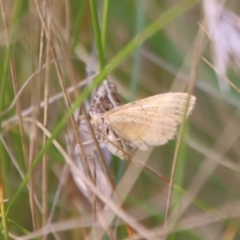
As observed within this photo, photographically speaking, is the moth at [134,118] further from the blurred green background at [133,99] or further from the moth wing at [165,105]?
the blurred green background at [133,99]

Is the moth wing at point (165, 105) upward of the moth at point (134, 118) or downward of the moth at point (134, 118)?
upward

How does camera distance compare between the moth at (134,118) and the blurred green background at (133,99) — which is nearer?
the moth at (134,118)

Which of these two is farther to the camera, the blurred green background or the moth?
the blurred green background

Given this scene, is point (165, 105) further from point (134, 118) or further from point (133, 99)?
point (133, 99)

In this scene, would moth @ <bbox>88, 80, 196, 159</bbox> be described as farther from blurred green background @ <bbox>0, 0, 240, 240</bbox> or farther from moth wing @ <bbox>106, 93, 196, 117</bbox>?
blurred green background @ <bbox>0, 0, 240, 240</bbox>

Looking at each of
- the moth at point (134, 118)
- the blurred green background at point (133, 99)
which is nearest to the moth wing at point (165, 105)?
the moth at point (134, 118)

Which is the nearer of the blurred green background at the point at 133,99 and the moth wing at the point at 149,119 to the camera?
the moth wing at the point at 149,119

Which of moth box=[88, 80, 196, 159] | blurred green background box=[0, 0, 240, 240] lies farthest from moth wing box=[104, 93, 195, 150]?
blurred green background box=[0, 0, 240, 240]

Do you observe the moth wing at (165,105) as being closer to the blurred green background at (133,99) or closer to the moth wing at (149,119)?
the moth wing at (149,119)

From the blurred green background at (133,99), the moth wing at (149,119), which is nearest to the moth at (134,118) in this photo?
the moth wing at (149,119)
